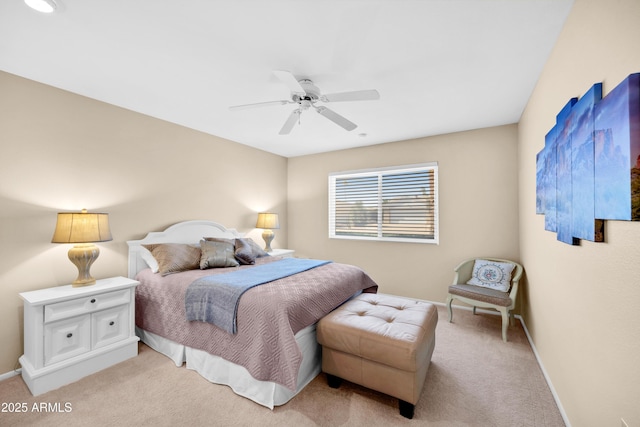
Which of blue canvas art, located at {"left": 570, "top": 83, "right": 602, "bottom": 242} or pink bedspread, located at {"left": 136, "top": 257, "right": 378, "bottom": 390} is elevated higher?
blue canvas art, located at {"left": 570, "top": 83, "right": 602, "bottom": 242}

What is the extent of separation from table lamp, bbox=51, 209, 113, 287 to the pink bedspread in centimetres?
52

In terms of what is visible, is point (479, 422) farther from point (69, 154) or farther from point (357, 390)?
point (69, 154)

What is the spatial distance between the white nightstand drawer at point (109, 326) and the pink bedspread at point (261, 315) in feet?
0.67

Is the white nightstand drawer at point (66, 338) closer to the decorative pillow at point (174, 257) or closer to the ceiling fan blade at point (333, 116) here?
the decorative pillow at point (174, 257)

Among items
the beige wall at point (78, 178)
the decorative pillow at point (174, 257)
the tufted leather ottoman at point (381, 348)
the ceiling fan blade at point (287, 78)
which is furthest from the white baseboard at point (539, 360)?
the beige wall at point (78, 178)

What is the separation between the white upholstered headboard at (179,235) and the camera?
3.10 meters

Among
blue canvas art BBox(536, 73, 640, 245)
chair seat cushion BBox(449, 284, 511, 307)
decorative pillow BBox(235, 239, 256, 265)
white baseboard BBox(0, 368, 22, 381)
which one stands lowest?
white baseboard BBox(0, 368, 22, 381)

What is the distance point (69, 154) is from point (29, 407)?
2157mm

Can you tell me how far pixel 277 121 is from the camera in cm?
349

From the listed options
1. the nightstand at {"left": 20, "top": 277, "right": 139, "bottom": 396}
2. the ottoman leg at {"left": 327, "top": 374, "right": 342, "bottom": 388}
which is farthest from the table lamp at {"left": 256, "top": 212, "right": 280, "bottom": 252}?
the ottoman leg at {"left": 327, "top": 374, "right": 342, "bottom": 388}

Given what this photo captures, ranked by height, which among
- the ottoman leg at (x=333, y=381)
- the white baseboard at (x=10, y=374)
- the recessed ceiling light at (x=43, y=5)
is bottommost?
the white baseboard at (x=10, y=374)

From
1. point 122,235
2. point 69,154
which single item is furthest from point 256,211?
point 69,154

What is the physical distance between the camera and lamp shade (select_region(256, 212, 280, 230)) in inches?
181

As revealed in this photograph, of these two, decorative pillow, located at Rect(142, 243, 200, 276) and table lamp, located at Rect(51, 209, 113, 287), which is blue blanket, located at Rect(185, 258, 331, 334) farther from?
table lamp, located at Rect(51, 209, 113, 287)
